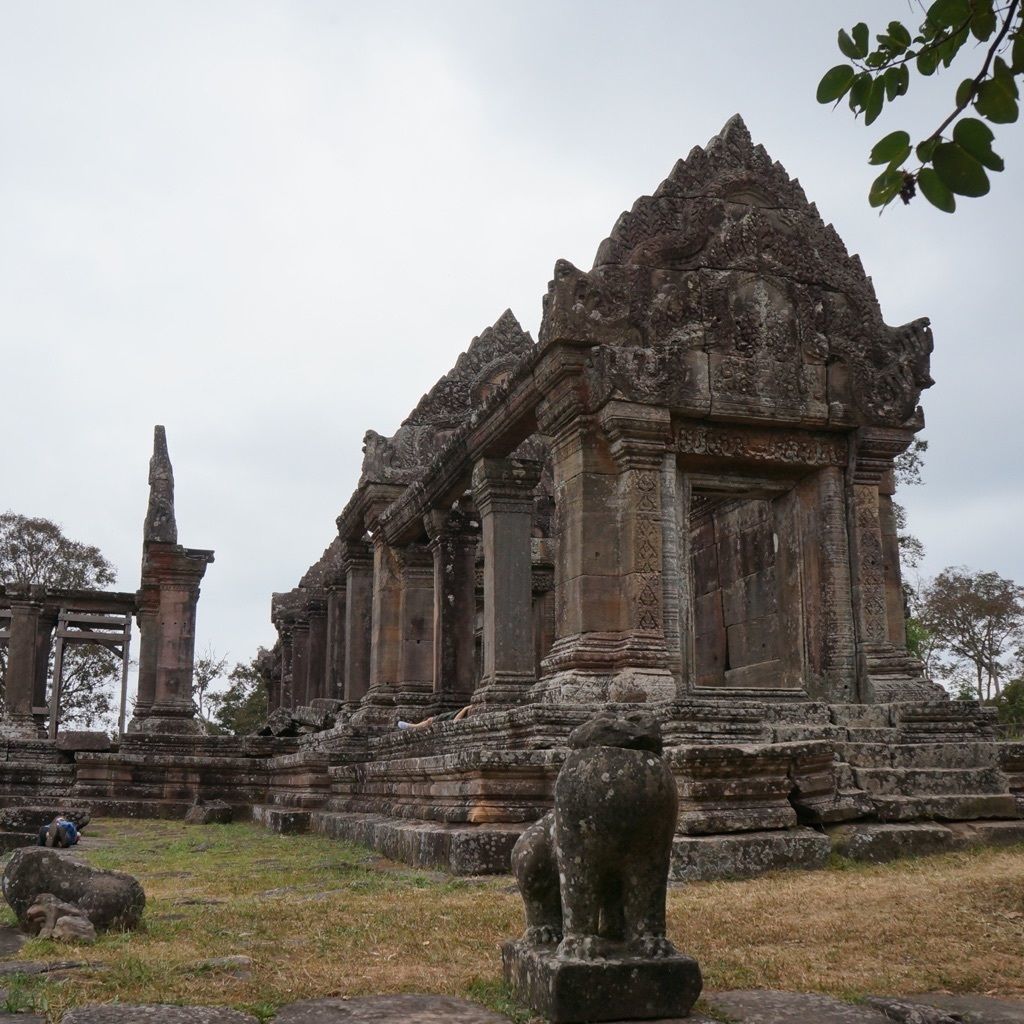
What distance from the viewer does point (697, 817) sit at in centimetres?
720

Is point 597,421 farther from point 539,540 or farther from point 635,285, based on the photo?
point 539,540

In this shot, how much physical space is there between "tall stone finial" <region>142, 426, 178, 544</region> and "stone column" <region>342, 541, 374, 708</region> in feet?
17.4

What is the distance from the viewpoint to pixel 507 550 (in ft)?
43.8

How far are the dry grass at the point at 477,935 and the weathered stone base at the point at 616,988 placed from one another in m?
0.36

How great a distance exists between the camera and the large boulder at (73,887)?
5.50 m

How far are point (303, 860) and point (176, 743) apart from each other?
1119 centimetres

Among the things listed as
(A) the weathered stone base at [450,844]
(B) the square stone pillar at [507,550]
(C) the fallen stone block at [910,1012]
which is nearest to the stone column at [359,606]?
(B) the square stone pillar at [507,550]

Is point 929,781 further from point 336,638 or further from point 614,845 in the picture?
point 336,638

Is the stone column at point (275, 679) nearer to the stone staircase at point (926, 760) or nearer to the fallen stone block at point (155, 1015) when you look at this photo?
the stone staircase at point (926, 760)

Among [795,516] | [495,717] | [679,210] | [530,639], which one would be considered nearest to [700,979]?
[495,717]

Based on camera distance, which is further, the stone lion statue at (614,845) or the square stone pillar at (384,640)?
the square stone pillar at (384,640)

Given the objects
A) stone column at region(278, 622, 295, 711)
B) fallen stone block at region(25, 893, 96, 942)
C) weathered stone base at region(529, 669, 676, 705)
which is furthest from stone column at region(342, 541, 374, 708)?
fallen stone block at region(25, 893, 96, 942)

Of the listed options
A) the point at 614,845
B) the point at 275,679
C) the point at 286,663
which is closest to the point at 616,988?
the point at 614,845

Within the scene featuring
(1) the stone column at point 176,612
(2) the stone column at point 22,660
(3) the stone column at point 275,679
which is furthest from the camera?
(3) the stone column at point 275,679
